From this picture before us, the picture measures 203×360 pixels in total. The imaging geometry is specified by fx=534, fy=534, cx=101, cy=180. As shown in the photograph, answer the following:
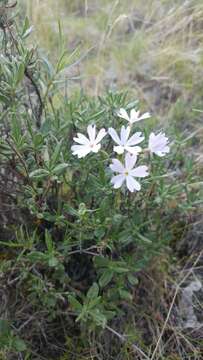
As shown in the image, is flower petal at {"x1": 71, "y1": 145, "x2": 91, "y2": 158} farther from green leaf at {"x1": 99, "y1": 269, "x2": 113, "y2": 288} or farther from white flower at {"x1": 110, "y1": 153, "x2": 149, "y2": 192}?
green leaf at {"x1": 99, "y1": 269, "x2": 113, "y2": 288}

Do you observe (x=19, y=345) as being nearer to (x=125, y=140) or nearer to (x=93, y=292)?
(x=93, y=292)

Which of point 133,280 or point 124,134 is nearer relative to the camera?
point 124,134

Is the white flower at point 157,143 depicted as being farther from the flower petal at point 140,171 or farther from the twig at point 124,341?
the twig at point 124,341

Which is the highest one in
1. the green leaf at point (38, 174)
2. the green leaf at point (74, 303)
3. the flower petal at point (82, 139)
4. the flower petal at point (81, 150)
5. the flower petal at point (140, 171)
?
the flower petal at point (82, 139)

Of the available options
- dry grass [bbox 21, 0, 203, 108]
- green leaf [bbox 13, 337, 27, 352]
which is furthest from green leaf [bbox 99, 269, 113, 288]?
dry grass [bbox 21, 0, 203, 108]

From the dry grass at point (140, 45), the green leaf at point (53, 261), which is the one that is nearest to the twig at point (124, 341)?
the green leaf at point (53, 261)

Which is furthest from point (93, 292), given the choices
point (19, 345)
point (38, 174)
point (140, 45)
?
point (140, 45)

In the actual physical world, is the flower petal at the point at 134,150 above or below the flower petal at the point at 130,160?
above
